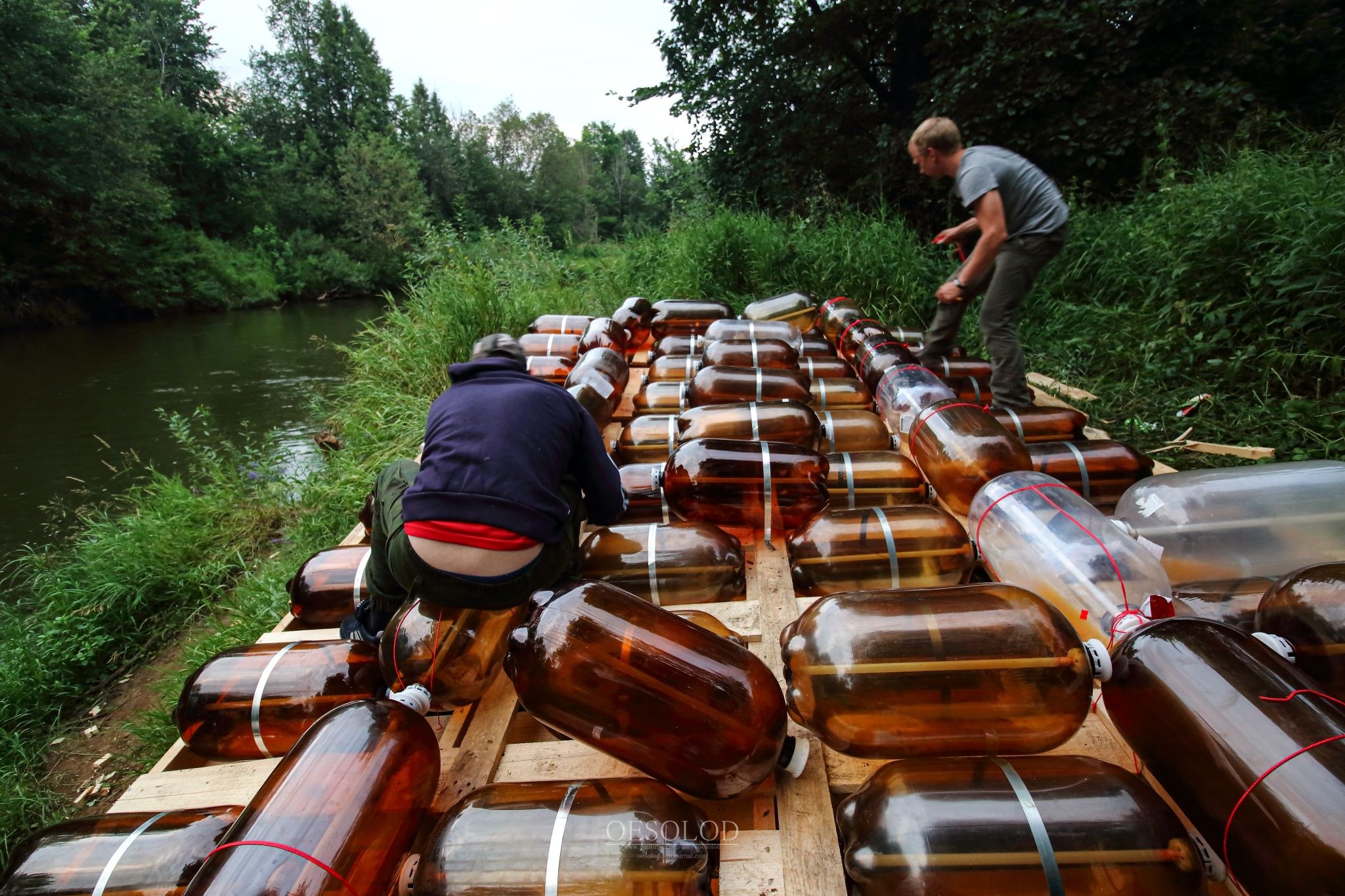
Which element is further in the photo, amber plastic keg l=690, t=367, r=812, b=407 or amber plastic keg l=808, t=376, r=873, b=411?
amber plastic keg l=808, t=376, r=873, b=411

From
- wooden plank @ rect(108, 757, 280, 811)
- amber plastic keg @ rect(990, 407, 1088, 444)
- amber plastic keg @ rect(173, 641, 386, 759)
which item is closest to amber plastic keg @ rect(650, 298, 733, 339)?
amber plastic keg @ rect(990, 407, 1088, 444)

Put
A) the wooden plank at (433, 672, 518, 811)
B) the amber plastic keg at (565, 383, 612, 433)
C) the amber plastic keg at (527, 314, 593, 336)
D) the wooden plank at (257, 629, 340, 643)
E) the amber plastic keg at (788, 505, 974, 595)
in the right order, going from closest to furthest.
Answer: the wooden plank at (433, 672, 518, 811)
the amber plastic keg at (788, 505, 974, 595)
the wooden plank at (257, 629, 340, 643)
the amber plastic keg at (565, 383, 612, 433)
the amber plastic keg at (527, 314, 593, 336)

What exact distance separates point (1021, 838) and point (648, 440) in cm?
214

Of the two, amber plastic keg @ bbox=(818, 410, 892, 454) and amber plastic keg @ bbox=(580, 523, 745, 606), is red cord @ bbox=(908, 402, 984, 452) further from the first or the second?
amber plastic keg @ bbox=(580, 523, 745, 606)

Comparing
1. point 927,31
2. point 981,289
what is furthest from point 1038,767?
point 927,31

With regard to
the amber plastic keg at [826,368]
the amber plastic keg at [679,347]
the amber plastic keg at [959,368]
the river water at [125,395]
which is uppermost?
the amber plastic keg at [679,347]

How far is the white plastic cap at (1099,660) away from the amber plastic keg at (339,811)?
1427 mm

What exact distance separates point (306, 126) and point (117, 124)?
20.1 metres

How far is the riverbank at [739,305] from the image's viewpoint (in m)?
3.50

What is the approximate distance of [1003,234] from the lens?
3537 mm

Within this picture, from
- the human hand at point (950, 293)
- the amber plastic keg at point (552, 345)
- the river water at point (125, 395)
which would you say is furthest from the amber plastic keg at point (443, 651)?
the river water at point (125, 395)

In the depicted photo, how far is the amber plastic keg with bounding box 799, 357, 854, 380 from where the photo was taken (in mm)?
3779

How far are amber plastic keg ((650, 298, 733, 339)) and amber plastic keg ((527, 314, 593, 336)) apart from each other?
565 millimetres

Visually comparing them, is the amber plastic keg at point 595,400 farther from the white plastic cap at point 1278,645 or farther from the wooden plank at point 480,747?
the white plastic cap at point 1278,645
